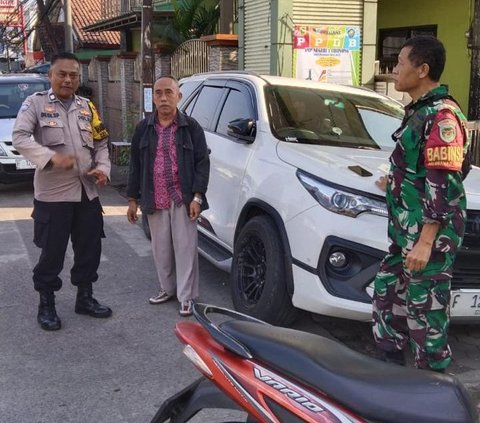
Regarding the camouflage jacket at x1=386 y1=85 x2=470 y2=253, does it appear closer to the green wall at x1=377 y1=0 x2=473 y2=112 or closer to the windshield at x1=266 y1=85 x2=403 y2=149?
the windshield at x1=266 y1=85 x2=403 y2=149

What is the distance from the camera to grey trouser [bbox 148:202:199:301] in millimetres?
4621

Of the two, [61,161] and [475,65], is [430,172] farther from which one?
[475,65]

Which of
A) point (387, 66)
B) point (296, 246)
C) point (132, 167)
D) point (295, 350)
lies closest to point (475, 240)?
point (296, 246)

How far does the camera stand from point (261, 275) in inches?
167

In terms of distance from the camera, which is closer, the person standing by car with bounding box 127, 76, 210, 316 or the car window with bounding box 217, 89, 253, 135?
the person standing by car with bounding box 127, 76, 210, 316

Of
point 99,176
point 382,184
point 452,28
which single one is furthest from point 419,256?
point 452,28

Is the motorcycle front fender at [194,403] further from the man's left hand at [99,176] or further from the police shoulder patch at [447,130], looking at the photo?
the man's left hand at [99,176]

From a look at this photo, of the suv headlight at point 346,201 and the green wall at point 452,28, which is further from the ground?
the green wall at point 452,28

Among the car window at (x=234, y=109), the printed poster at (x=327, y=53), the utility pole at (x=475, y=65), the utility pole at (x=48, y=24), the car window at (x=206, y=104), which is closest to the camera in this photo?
the car window at (x=234, y=109)

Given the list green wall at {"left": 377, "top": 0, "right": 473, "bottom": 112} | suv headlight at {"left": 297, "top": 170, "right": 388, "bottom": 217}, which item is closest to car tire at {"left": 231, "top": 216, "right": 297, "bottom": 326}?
suv headlight at {"left": 297, "top": 170, "right": 388, "bottom": 217}

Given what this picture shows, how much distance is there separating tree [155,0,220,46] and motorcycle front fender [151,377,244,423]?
37.9 ft

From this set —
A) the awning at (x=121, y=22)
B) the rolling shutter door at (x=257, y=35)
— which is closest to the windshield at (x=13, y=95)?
the rolling shutter door at (x=257, y=35)

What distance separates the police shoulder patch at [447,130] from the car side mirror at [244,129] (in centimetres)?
190

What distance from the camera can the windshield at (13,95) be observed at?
10.8 metres
